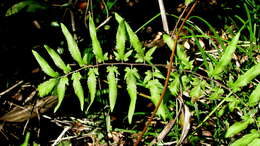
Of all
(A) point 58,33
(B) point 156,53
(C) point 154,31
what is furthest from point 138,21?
(A) point 58,33

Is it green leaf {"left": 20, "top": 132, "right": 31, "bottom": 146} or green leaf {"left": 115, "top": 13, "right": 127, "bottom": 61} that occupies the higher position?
green leaf {"left": 115, "top": 13, "right": 127, "bottom": 61}

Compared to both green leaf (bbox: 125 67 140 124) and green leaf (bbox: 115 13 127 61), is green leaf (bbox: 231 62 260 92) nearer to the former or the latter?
green leaf (bbox: 125 67 140 124)

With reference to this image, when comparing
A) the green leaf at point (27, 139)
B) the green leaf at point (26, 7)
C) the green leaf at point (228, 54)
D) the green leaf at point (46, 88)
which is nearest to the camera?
the green leaf at point (228, 54)

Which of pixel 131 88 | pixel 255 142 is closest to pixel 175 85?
pixel 131 88

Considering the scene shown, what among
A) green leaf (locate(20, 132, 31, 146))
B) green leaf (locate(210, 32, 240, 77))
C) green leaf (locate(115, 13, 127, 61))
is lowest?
green leaf (locate(20, 132, 31, 146))

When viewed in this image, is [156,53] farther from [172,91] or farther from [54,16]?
[54,16]

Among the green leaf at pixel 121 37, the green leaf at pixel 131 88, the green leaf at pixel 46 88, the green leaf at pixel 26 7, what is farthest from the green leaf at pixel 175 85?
the green leaf at pixel 26 7

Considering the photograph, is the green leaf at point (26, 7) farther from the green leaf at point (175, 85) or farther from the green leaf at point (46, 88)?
the green leaf at point (175, 85)

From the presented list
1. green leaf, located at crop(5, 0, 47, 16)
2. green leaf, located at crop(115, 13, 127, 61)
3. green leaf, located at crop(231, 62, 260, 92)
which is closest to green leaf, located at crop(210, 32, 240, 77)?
green leaf, located at crop(231, 62, 260, 92)

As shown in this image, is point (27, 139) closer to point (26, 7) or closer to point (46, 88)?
point (46, 88)

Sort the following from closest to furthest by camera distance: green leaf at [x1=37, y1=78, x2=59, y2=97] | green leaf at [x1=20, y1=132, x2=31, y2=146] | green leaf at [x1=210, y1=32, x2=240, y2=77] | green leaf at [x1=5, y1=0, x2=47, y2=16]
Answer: green leaf at [x1=210, y1=32, x2=240, y2=77] → green leaf at [x1=37, y1=78, x2=59, y2=97] → green leaf at [x1=5, y1=0, x2=47, y2=16] → green leaf at [x1=20, y1=132, x2=31, y2=146]
